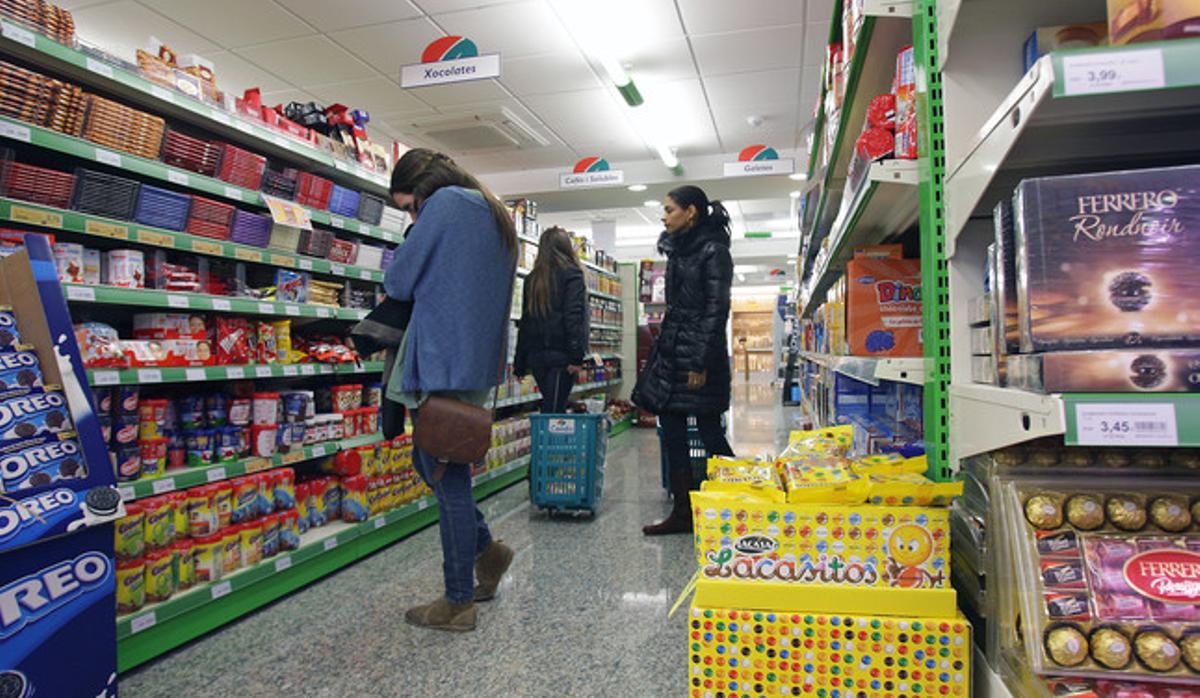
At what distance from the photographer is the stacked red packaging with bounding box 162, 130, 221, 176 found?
2354mm

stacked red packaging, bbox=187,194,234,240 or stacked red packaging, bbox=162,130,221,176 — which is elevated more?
stacked red packaging, bbox=162,130,221,176

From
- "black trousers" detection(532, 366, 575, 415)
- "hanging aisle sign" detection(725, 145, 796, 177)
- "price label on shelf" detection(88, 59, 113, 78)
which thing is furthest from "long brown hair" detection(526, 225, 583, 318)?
"hanging aisle sign" detection(725, 145, 796, 177)

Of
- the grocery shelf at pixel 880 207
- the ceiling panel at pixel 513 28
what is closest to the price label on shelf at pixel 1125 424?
the grocery shelf at pixel 880 207

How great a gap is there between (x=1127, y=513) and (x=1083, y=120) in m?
0.59

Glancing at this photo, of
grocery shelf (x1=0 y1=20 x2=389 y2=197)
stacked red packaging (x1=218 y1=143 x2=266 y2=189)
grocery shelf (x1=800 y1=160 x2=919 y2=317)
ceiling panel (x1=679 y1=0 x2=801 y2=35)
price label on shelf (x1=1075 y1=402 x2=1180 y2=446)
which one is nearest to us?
price label on shelf (x1=1075 y1=402 x2=1180 y2=446)

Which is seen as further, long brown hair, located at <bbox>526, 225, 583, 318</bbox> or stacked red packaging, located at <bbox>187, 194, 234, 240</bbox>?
long brown hair, located at <bbox>526, 225, 583, 318</bbox>

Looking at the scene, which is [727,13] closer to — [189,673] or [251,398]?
[251,398]

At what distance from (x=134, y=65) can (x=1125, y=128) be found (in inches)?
113

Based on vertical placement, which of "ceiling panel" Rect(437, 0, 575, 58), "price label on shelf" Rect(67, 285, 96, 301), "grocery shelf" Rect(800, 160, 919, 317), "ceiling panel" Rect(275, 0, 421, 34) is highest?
"ceiling panel" Rect(437, 0, 575, 58)

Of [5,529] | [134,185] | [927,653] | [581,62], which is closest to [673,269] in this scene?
[134,185]

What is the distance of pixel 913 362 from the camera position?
1.35m

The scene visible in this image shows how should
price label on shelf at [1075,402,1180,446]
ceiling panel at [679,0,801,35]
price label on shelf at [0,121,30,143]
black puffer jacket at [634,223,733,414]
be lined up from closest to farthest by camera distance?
1. price label on shelf at [1075,402,1180,446]
2. price label on shelf at [0,121,30,143]
3. black puffer jacket at [634,223,733,414]
4. ceiling panel at [679,0,801,35]

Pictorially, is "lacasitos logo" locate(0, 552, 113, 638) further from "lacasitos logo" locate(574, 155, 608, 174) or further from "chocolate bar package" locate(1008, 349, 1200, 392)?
"lacasitos logo" locate(574, 155, 608, 174)

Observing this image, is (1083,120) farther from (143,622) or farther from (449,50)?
(449,50)
